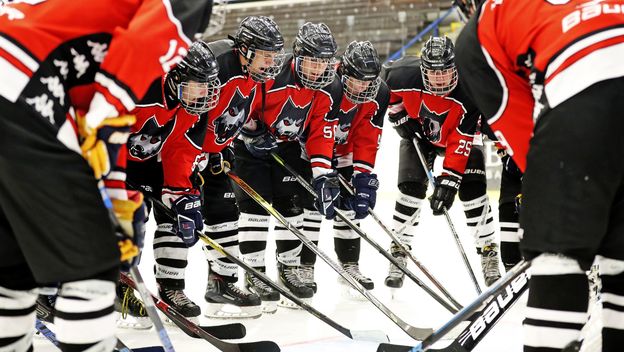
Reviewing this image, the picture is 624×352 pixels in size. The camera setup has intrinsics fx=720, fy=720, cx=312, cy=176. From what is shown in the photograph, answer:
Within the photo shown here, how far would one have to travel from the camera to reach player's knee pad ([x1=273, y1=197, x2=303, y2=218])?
3.42 metres

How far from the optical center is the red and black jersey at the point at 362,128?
3.53 meters

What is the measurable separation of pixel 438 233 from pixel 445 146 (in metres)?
1.61

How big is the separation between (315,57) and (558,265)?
1.95 m

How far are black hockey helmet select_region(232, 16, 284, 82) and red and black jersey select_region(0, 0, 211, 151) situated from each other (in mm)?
1438

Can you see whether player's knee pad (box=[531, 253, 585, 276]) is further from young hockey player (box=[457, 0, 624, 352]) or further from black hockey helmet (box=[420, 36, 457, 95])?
black hockey helmet (box=[420, 36, 457, 95])

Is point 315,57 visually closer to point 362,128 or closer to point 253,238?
point 362,128

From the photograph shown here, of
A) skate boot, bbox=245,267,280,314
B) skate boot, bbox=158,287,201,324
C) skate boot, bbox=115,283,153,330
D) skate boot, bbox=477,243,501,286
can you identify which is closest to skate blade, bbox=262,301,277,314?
skate boot, bbox=245,267,280,314

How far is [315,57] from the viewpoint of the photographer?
313 centimetres

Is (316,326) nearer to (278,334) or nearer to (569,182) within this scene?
(278,334)

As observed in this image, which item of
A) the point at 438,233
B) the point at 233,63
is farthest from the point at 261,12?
the point at 233,63

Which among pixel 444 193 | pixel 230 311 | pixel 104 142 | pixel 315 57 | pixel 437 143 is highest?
pixel 315 57

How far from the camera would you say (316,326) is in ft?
9.42

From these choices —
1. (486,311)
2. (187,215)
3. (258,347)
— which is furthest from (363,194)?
(486,311)

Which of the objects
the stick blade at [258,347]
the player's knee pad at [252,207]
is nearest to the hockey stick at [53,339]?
the stick blade at [258,347]
